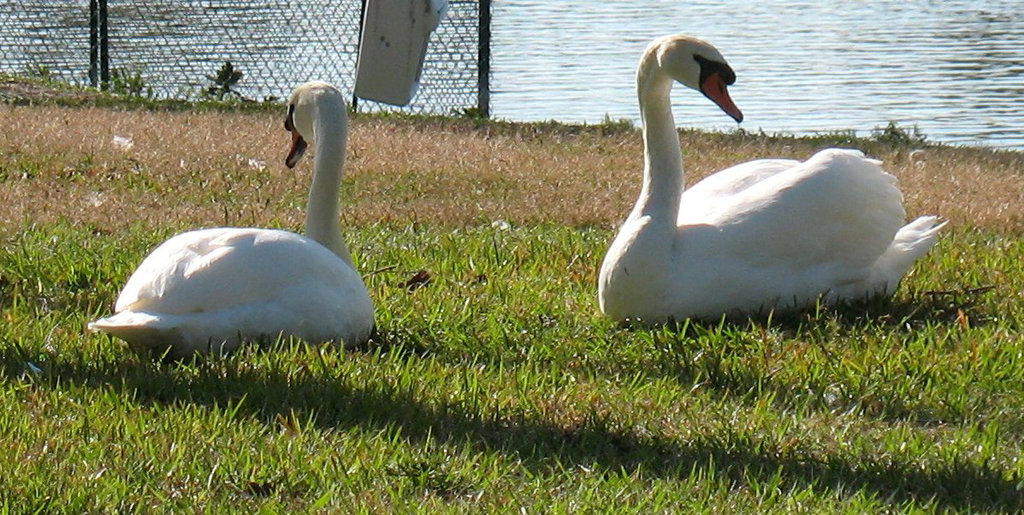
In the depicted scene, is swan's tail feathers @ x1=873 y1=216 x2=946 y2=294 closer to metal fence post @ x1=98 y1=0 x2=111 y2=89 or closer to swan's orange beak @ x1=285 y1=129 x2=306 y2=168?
swan's orange beak @ x1=285 y1=129 x2=306 y2=168

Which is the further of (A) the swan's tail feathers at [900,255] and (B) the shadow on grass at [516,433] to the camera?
(A) the swan's tail feathers at [900,255]

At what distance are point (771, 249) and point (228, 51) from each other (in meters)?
11.5

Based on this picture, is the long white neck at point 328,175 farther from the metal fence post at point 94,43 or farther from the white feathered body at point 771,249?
the metal fence post at point 94,43

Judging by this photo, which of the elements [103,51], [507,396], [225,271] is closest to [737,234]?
[507,396]

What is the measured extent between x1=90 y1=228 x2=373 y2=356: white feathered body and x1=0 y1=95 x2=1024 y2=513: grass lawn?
98 millimetres

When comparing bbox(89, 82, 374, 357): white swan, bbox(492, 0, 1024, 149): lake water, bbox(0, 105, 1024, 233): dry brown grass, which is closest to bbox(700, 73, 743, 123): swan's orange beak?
bbox(89, 82, 374, 357): white swan

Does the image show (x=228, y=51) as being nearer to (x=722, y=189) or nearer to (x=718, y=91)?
(x=722, y=189)

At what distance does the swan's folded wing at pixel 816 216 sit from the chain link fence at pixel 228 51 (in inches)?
294

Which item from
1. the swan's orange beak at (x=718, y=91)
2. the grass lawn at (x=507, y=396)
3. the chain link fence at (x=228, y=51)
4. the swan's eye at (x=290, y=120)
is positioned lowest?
the chain link fence at (x=228, y=51)

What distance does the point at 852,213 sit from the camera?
5352 millimetres

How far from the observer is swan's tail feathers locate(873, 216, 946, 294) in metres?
5.48

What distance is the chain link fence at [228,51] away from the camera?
44.9ft

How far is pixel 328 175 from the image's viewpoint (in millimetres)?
5250

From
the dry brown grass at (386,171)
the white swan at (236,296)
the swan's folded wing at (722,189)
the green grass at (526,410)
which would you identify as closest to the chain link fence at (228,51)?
the dry brown grass at (386,171)
